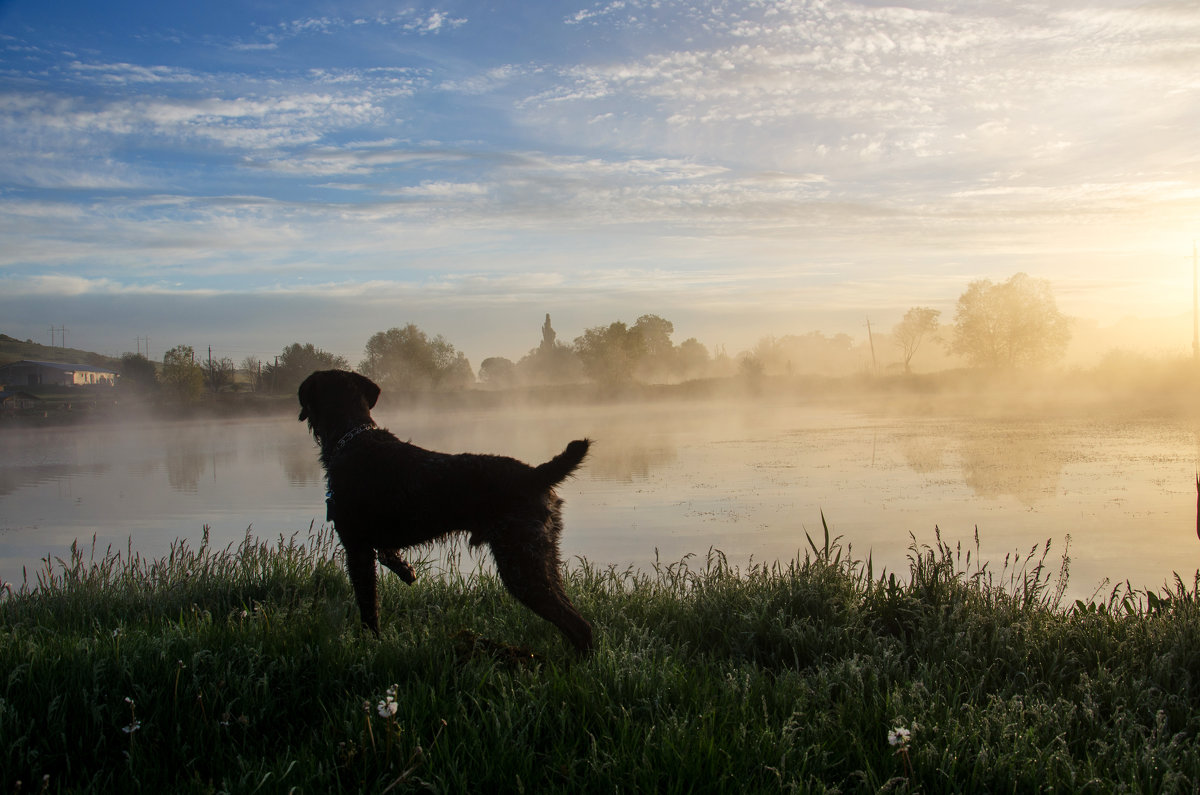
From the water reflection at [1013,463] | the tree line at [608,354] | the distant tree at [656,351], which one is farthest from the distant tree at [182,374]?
the water reflection at [1013,463]

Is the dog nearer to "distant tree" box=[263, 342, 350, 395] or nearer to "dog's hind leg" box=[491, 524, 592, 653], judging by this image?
"dog's hind leg" box=[491, 524, 592, 653]

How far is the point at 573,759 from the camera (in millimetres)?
2719

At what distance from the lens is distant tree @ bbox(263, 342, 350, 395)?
3812 centimetres

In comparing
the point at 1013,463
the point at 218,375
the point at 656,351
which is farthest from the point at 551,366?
the point at 1013,463

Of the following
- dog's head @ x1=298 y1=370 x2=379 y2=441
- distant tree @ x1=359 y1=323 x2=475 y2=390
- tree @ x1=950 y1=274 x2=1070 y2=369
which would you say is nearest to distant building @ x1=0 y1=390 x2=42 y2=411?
distant tree @ x1=359 y1=323 x2=475 y2=390

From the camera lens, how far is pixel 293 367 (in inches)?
1732

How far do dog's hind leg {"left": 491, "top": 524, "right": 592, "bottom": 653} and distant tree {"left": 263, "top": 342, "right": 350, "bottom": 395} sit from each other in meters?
32.9

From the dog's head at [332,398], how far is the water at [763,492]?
11.3 ft

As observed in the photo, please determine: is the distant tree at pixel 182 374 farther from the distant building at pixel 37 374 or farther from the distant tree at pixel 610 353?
the distant building at pixel 37 374

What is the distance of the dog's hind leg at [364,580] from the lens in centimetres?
436

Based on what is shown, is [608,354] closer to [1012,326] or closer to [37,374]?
[1012,326]

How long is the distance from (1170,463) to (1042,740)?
51.3 ft

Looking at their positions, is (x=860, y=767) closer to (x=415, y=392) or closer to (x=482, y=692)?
(x=482, y=692)

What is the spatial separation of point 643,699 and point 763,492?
10.7 m
